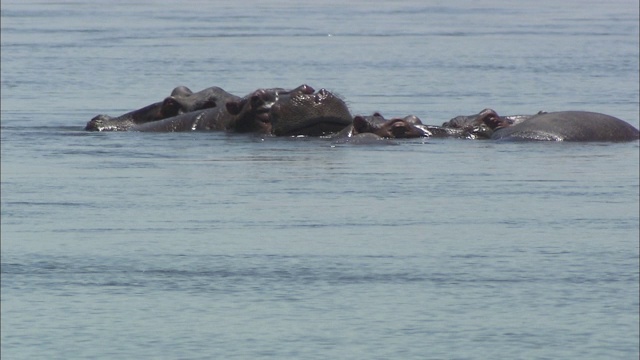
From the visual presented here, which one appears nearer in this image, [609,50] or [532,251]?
[532,251]

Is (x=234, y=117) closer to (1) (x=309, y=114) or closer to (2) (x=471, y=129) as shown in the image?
(1) (x=309, y=114)

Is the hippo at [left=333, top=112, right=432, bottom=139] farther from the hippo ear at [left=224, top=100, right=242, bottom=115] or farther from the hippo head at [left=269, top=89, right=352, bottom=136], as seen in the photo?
the hippo ear at [left=224, top=100, right=242, bottom=115]

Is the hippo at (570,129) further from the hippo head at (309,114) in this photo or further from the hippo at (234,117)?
the hippo at (234,117)

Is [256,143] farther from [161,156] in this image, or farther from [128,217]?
[128,217]

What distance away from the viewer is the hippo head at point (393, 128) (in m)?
14.3

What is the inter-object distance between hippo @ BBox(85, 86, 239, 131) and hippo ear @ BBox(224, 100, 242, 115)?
2.14 feet

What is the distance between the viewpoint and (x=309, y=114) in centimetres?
1477

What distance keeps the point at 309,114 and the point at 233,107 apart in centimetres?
75

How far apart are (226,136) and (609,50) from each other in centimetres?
1237

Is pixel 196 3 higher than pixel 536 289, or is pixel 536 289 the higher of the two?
pixel 196 3

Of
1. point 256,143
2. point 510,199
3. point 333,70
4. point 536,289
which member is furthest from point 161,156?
point 333,70

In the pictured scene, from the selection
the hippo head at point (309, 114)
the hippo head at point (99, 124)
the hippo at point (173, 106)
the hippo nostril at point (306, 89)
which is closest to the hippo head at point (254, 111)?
the hippo head at point (309, 114)

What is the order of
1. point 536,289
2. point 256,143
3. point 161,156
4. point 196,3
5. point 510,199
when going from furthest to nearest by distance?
point 196,3, point 256,143, point 161,156, point 510,199, point 536,289

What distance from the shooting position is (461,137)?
14.5 m
